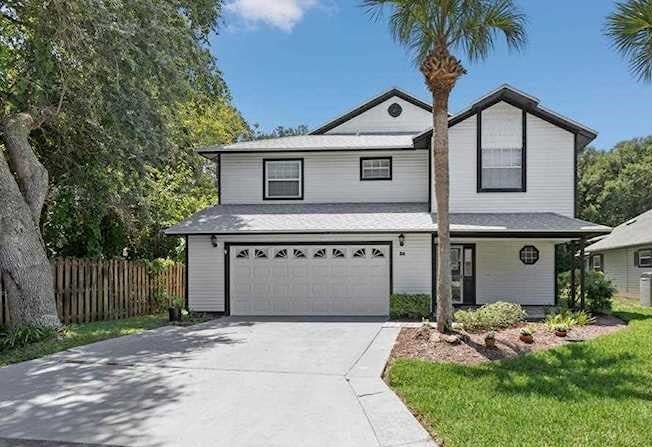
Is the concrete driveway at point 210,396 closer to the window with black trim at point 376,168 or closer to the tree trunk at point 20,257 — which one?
the tree trunk at point 20,257

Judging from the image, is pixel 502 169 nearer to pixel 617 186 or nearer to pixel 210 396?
pixel 210 396

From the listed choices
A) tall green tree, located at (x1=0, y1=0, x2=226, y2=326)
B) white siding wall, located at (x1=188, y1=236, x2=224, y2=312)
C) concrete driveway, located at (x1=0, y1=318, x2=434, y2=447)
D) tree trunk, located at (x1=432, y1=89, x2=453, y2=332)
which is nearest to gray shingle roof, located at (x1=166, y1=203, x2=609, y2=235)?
white siding wall, located at (x1=188, y1=236, x2=224, y2=312)

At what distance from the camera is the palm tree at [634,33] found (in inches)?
377

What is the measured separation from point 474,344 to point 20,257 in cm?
941

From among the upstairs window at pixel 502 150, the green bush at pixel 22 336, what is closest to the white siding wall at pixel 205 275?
the green bush at pixel 22 336

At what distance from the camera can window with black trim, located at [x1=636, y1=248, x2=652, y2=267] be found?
996 inches

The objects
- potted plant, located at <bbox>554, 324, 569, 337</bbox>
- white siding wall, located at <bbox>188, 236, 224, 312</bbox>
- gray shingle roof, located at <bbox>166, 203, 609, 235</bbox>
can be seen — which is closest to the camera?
potted plant, located at <bbox>554, 324, 569, 337</bbox>

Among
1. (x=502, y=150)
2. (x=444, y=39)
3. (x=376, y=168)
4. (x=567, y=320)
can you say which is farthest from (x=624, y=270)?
(x=444, y=39)

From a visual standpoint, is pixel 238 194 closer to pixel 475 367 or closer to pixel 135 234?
pixel 135 234

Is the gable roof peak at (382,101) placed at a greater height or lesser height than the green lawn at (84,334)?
greater

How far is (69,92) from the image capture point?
43.7ft

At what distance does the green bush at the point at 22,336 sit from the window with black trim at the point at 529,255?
13489 mm

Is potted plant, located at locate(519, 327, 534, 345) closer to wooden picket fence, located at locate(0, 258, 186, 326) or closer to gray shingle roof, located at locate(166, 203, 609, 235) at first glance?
gray shingle roof, located at locate(166, 203, 609, 235)

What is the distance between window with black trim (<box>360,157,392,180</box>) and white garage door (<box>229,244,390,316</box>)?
9.82 ft
